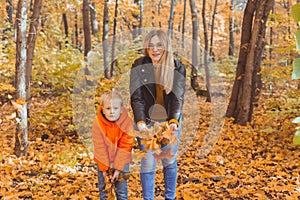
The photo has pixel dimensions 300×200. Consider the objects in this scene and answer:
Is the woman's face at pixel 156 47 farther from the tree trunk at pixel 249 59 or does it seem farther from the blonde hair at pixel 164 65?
the tree trunk at pixel 249 59

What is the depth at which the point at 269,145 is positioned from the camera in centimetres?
578

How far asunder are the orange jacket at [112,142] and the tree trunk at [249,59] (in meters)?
4.57

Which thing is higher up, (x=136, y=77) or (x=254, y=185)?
(x=136, y=77)

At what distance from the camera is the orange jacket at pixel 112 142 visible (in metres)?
2.69

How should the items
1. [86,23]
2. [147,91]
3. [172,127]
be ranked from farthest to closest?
[86,23] → [147,91] → [172,127]

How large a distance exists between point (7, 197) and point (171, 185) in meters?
1.73

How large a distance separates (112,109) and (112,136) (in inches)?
8.8

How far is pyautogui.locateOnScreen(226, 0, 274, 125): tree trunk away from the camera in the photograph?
21.2 feet

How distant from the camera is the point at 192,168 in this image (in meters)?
4.72

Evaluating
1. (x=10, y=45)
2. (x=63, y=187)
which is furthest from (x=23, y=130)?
(x=10, y=45)

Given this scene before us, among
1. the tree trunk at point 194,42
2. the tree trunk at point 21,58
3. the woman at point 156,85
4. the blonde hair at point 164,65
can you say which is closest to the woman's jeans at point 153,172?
the woman at point 156,85

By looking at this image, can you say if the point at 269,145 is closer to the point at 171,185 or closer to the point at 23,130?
the point at 171,185

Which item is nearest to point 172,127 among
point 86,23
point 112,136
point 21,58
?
point 112,136

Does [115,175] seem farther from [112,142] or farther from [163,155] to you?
[163,155]
